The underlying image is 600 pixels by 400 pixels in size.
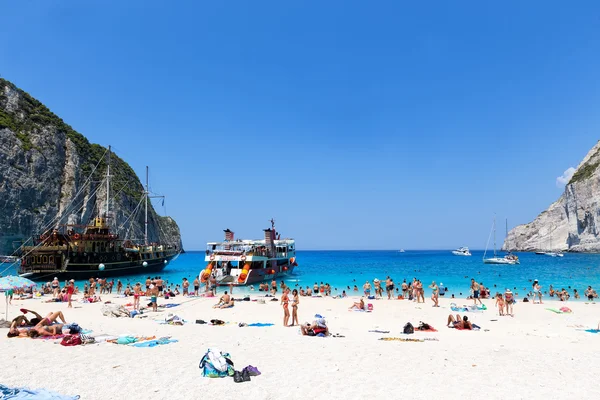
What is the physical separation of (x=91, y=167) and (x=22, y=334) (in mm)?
80861

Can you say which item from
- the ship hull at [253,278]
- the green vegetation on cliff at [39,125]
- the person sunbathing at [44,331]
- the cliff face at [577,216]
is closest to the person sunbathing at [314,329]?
the person sunbathing at [44,331]

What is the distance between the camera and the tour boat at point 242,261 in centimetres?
3809

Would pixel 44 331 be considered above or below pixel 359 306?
above

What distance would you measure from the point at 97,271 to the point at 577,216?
4673 inches

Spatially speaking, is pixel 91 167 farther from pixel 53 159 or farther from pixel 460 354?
pixel 460 354

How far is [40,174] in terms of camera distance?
71500 mm

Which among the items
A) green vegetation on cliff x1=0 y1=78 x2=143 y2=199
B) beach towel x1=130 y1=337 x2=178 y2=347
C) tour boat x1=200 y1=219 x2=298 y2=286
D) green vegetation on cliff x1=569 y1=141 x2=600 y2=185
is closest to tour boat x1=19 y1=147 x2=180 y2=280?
tour boat x1=200 y1=219 x2=298 y2=286

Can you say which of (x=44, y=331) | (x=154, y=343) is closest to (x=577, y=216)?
(x=154, y=343)

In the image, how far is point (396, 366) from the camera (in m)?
9.75

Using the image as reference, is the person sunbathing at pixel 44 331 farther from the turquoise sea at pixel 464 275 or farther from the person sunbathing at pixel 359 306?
the turquoise sea at pixel 464 275

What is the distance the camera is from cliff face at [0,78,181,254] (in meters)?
65.9

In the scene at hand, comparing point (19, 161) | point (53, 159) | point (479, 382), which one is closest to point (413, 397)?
point (479, 382)

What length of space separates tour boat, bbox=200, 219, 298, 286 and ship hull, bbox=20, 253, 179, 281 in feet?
58.3

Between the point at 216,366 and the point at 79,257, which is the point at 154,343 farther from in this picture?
the point at 79,257
